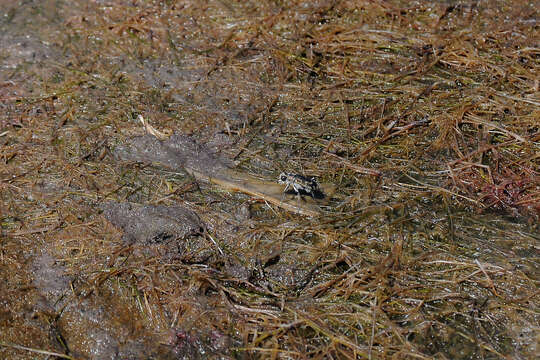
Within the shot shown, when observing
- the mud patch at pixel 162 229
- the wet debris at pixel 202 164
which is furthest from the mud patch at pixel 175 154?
the mud patch at pixel 162 229

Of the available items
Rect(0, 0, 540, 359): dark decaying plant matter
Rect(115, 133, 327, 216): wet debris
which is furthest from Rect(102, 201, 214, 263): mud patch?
Rect(115, 133, 327, 216): wet debris

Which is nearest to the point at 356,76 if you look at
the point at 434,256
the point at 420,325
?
the point at 434,256

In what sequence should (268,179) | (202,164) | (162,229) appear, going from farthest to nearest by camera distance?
(202,164) → (268,179) → (162,229)

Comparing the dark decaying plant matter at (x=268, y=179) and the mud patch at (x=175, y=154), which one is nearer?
the dark decaying plant matter at (x=268, y=179)

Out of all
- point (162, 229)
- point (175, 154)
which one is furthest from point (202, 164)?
point (162, 229)

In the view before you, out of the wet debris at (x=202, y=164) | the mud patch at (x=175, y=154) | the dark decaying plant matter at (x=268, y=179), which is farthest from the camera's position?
the mud patch at (x=175, y=154)

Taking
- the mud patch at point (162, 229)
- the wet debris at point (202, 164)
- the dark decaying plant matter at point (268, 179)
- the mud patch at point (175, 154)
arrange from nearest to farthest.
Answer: the dark decaying plant matter at point (268, 179) < the mud patch at point (162, 229) < the wet debris at point (202, 164) < the mud patch at point (175, 154)

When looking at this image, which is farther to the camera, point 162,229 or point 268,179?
point 268,179

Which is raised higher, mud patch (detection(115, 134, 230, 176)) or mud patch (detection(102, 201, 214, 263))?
mud patch (detection(115, 134, 230, 176))

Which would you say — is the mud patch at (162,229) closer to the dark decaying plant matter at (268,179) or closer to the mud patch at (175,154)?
the dark decaying plant matter at (268,179)

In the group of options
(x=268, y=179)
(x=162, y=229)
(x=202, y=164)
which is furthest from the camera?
(x=202, y=164)

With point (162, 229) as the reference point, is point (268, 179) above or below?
above

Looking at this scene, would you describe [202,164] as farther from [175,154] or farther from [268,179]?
[268,179]

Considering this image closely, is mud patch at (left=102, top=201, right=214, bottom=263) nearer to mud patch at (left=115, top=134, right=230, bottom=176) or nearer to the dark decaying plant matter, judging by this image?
the dark decaying plant matter
